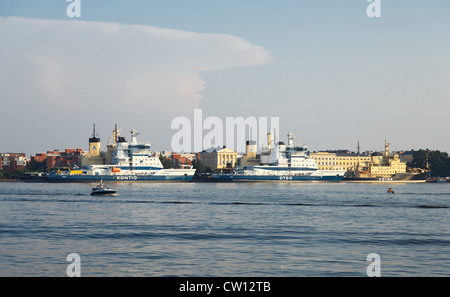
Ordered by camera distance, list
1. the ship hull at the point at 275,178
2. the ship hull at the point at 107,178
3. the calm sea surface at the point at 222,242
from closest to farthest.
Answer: the calm sea surface at the point at 222,242, the ship hull at the point at 107,178, the ship hull at the point at 275,178

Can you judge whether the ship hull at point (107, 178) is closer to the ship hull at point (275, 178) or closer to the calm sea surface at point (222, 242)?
the ship hull at point (275, 178)

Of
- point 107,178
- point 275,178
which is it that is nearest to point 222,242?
point 107,178

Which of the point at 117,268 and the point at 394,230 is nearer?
the point at 117,268

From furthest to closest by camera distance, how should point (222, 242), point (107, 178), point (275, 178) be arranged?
point (275, 178)
point (107, 178)
point (222, 242)

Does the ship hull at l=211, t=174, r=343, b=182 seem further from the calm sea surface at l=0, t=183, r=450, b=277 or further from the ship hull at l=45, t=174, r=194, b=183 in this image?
the calm sea surface at l=0, t=183, r=450, b=277

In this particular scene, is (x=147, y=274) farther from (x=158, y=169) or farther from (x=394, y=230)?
(x=158, y=169)

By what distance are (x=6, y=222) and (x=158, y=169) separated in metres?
104

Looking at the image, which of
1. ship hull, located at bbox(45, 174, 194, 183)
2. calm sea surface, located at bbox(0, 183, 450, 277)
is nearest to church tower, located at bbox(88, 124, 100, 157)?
ship hull, located at bbox(45, 174, 194, 183)

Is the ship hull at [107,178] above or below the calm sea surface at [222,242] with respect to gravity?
above

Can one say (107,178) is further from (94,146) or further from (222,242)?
(222,242)

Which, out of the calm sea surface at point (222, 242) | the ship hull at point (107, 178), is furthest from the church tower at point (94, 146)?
the calm sea surface at point (222, 242)

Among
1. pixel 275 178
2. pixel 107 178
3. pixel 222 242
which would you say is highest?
pixel 107 178
